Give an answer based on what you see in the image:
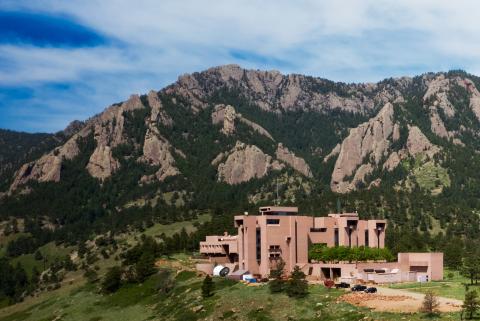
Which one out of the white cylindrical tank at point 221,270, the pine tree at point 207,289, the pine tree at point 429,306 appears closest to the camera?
the pine tree at point 429,306

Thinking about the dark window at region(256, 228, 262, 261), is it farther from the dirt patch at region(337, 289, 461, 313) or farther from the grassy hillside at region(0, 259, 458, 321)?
the dirt patch at region(337, 289, 461, 313)

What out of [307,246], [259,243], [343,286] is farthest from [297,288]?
[307,246]

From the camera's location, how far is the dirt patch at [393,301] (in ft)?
313

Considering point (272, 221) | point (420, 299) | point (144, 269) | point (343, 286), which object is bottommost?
point (144, 269)

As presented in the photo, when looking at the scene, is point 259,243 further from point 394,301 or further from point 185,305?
point 394,301

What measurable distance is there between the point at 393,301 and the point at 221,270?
57.1 m

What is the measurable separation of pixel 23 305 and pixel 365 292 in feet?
392

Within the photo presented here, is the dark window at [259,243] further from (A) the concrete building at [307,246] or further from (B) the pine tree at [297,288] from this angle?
(B) the pine tree at [297,288]

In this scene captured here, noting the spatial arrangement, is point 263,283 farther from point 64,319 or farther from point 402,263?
point 64,319

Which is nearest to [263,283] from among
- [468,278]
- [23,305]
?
[468,278]

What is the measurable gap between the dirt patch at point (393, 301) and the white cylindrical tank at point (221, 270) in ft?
150

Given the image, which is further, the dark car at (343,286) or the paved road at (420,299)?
the dark car at (343,286)

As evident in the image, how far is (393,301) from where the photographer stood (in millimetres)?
102625

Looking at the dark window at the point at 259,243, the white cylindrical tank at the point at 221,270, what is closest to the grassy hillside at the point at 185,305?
the white cylindrical tank at the point at 221,270
